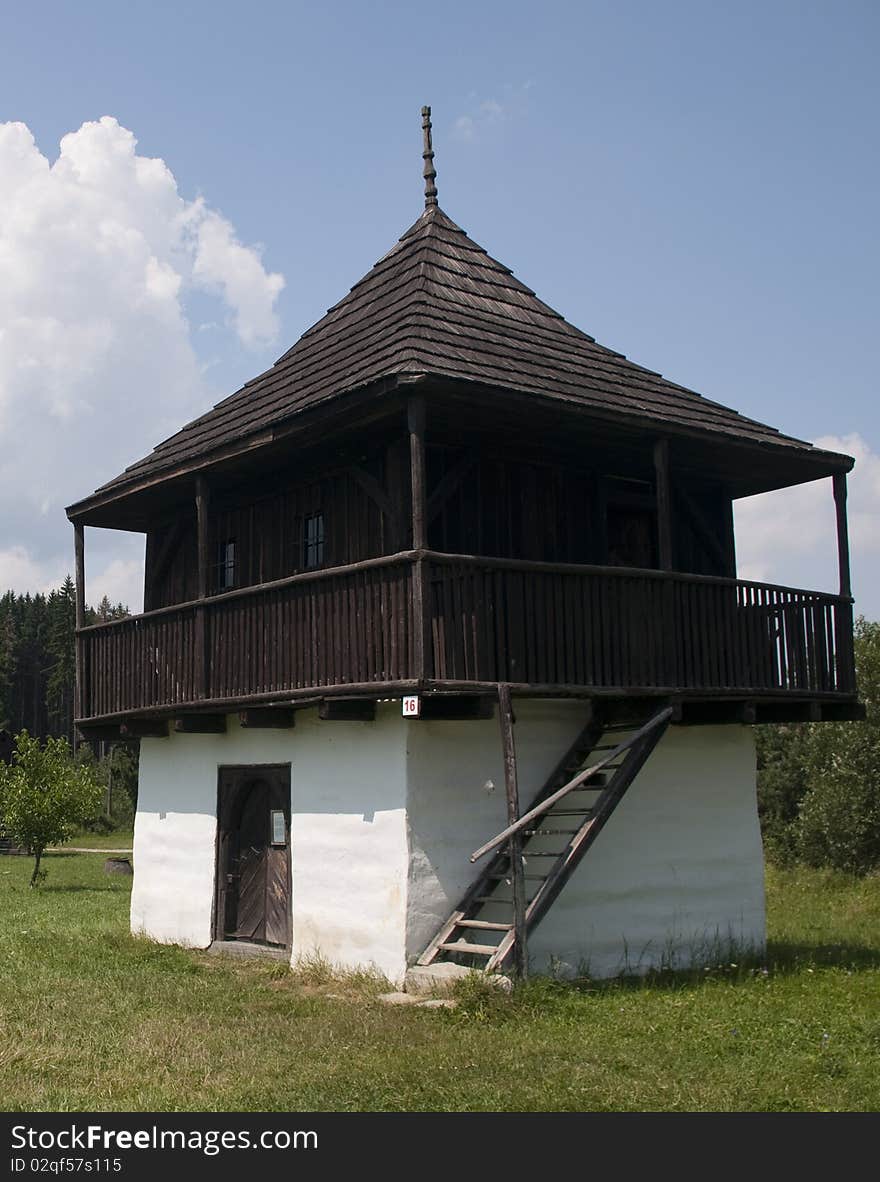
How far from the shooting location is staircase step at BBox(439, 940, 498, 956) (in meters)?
10.6

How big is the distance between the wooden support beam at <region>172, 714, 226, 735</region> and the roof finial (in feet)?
21.5

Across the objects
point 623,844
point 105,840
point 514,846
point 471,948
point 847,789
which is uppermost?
point 847,789

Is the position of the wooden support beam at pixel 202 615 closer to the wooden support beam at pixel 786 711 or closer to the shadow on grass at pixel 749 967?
the shadow on grass at pixel 749 967

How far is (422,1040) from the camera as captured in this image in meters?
8.73

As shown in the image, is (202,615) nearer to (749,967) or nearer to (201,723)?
(201,723)

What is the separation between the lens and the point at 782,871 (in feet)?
88.4

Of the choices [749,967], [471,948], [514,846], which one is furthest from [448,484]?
[749,967]

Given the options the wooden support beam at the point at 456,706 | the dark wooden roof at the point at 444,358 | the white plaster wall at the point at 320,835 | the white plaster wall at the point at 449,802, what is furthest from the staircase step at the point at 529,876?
the dark wooden roof at the point at 444,358

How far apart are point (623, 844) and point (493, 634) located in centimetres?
301

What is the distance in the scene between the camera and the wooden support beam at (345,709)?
11.6 metres

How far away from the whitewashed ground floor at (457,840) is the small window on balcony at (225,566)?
193 centimetres

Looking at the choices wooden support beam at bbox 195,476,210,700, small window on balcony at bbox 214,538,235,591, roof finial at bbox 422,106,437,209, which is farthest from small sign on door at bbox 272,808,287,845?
roof finial at bbox 422,106,437,209

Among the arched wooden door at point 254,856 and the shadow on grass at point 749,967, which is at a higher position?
the arched wooden door at point 254,856

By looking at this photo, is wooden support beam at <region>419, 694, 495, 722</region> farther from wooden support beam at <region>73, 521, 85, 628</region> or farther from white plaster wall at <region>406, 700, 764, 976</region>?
wooden support beam at <region>73, 521, 85, 628</region>
